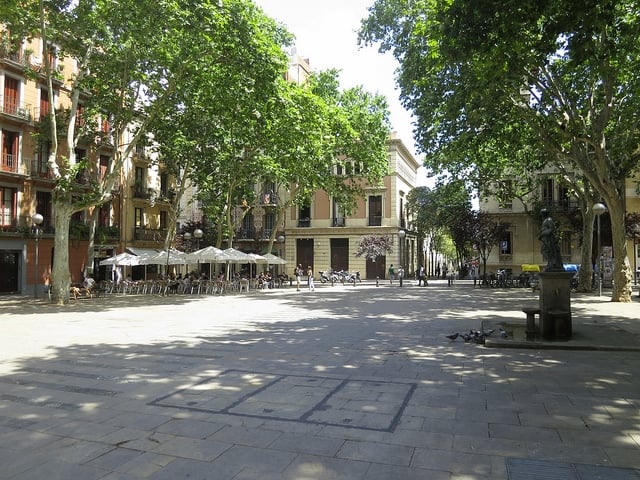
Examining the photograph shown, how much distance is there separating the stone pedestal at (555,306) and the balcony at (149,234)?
101 ft

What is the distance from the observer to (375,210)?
4416 cm

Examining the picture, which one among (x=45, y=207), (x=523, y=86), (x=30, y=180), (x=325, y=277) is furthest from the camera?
(x=325, y=277)

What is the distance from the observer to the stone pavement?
3.76 meters

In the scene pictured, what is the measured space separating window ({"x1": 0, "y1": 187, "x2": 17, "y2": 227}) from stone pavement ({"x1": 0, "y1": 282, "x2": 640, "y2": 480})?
59.8 ft

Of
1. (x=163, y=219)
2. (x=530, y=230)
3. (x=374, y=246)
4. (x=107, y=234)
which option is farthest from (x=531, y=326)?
(x=163, y=219)

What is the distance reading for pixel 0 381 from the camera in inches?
255

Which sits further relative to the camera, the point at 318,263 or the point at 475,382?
the point at 318,263

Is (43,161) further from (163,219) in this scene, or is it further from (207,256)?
(163,219)

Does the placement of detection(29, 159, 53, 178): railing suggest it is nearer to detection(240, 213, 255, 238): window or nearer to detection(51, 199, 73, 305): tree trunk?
detection(51, 199, 73, 305): tree trunk

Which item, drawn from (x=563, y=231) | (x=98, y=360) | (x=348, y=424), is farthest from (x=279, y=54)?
(x=563, y=231)

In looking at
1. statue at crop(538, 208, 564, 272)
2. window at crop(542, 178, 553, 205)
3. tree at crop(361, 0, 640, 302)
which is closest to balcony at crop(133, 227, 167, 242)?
tree at crop(361, 0, 640, 302)

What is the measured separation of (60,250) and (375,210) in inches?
1189

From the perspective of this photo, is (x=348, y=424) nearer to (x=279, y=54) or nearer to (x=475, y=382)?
(x=475, y=382)

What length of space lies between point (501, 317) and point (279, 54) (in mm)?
11919
